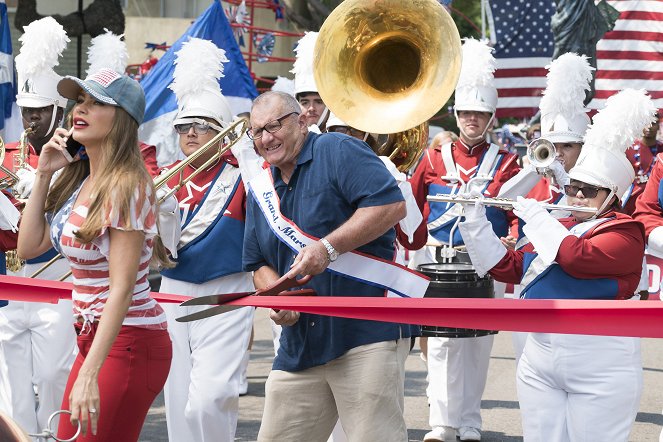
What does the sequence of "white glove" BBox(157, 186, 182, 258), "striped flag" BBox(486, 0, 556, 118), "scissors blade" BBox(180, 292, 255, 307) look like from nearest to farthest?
1. "scissors blade" BBox(180, 292, 255, 307)
2. "white glove" BBox(157, 186, 182, 258)
3. "striped flag" BBox(486, 0, 556, 118)

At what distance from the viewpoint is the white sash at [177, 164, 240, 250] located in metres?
6.86

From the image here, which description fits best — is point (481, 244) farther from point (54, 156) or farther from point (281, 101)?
point (54, 156)

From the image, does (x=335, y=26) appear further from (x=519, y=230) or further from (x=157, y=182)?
(x=519, y=230)

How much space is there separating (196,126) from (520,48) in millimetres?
9612

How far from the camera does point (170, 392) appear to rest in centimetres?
676

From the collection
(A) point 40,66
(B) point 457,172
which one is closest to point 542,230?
(B) point 457,172

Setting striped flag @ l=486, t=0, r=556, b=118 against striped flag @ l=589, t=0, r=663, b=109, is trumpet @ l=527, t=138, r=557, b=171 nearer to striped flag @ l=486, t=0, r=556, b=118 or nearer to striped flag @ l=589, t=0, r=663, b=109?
striped flag @ l=589, t=0, r=663, b=109

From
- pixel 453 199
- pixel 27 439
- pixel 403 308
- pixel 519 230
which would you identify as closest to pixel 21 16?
pixel 519 230

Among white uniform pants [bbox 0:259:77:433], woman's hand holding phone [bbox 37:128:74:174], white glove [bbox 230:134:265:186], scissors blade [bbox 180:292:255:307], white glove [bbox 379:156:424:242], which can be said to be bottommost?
white uniform pants [bbox 0:259:77:433]

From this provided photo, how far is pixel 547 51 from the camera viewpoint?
16406 millimetres

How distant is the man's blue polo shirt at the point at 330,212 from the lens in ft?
16.6

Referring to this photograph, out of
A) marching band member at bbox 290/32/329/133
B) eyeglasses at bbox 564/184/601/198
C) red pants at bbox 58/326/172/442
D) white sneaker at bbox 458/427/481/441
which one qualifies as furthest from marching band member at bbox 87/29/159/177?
red pants at bbox 58/326/172/442

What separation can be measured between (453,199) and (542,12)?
35.1 ft

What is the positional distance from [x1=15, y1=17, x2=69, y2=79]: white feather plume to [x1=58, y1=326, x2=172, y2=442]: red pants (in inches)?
147
